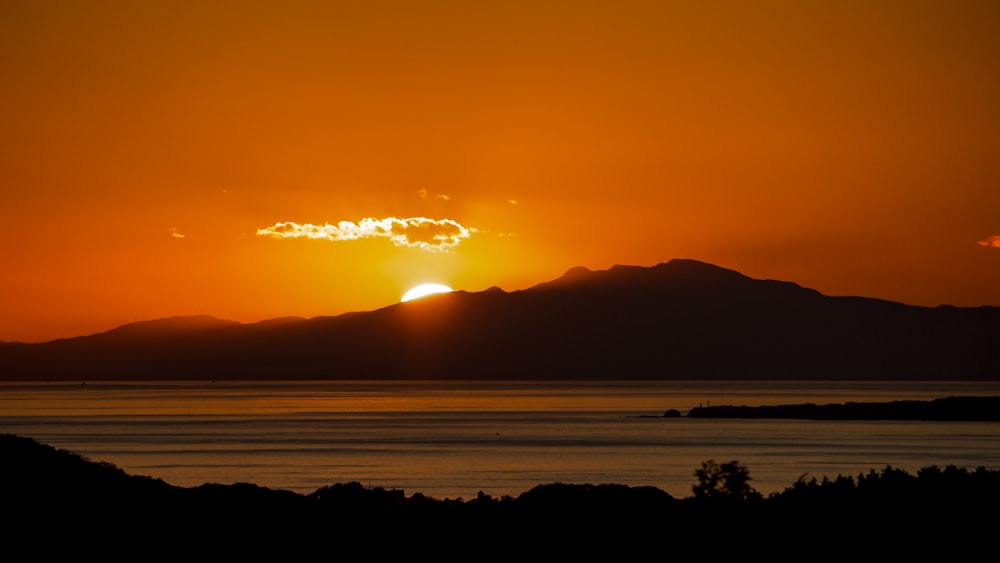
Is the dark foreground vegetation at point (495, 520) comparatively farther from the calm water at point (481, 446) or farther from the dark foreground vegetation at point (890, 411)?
the dark foreground vegetation at point (890, 411)

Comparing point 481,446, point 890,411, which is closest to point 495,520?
point 481,446

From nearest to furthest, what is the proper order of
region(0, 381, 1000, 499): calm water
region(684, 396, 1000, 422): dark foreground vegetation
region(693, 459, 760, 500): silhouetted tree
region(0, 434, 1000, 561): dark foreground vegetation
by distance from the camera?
1. region(0, 434, 1000, 561): dark foreground vegetation
2. region(693, 459, 760, 500): silhouetted tree
3. region(0, 381, 1000, 499): calm water
4. region(684, 396, 1000, 422): dark foreground vegetation

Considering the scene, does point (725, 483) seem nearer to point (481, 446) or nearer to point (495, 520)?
point (495, 520)

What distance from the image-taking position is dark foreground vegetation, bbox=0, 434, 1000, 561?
2492cm

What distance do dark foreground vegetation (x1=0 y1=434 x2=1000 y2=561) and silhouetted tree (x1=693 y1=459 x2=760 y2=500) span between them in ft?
0.13

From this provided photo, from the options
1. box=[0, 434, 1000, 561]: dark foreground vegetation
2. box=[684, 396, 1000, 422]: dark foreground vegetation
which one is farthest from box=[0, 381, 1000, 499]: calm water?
box=[0, 434, 1000, 561]: dark foreground vegetation

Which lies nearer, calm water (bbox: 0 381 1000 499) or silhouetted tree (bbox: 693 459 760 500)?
Answer: silhouetted tree (bbox: 693 459 760 500)

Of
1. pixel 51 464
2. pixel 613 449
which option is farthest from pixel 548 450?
pixel 51 464

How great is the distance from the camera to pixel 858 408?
149 meters

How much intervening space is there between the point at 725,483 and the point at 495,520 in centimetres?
563

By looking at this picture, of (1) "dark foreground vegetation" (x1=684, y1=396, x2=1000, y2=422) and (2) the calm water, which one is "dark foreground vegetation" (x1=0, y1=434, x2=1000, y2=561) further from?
(1) "dark foreground vegetation" (x1=684, y1=396, x2=1000, y2=422)

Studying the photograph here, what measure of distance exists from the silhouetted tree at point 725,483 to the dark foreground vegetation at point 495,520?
0.13ft

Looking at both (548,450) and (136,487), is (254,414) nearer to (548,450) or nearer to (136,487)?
(548,450)

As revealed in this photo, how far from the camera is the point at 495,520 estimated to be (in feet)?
90.8
